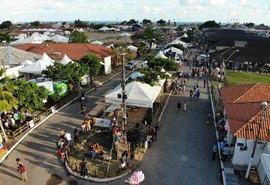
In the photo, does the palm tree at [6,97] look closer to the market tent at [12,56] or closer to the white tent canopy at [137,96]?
the white tent canopy at [137,96]

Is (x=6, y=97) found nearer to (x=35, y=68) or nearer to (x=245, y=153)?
(x=35, y=68)

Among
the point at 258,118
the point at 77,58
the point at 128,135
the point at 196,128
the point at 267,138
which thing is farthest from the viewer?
the point at 77,58

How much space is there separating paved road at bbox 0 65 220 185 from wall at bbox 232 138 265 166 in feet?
4.57

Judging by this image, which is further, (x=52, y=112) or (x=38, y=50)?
(x=38, y=50)

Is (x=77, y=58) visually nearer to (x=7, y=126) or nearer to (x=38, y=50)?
(x=38, y=50)

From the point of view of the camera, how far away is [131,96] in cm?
2055

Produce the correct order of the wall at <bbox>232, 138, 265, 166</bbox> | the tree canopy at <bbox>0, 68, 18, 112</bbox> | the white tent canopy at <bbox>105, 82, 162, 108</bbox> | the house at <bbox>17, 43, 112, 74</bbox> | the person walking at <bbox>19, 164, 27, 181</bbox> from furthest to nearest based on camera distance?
1. the house at <bbox>17, 43, 112, 74</bbox>
2. the white tent canopy at <bbox>105, 82, 162, 108</bbox>
3. the tree canopy at <bbox>0, 68, 18, 112</bbox>
4. the wall at <bbox>232, 138, 265, 166</bbox>
5. the person walking at <bbox>19, 164, 27, 181</bbox>

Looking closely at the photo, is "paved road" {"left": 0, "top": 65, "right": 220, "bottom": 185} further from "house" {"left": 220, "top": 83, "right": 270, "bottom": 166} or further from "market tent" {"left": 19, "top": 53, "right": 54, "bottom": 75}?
"market tent" {"left": 19, "top": 53, "right": 54, "bottom": 75}

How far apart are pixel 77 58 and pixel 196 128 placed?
23.7 metres

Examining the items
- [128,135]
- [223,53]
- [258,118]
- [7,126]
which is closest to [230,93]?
[258,118]

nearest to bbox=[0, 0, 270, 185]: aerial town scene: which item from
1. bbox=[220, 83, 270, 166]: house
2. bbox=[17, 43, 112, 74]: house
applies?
bbox=[220, 83, 270, 166]: house

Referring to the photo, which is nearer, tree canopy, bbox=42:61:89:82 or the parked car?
tree canopy, bbox=42:61:89:82

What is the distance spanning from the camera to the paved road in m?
14.2

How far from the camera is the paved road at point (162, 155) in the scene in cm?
1420
